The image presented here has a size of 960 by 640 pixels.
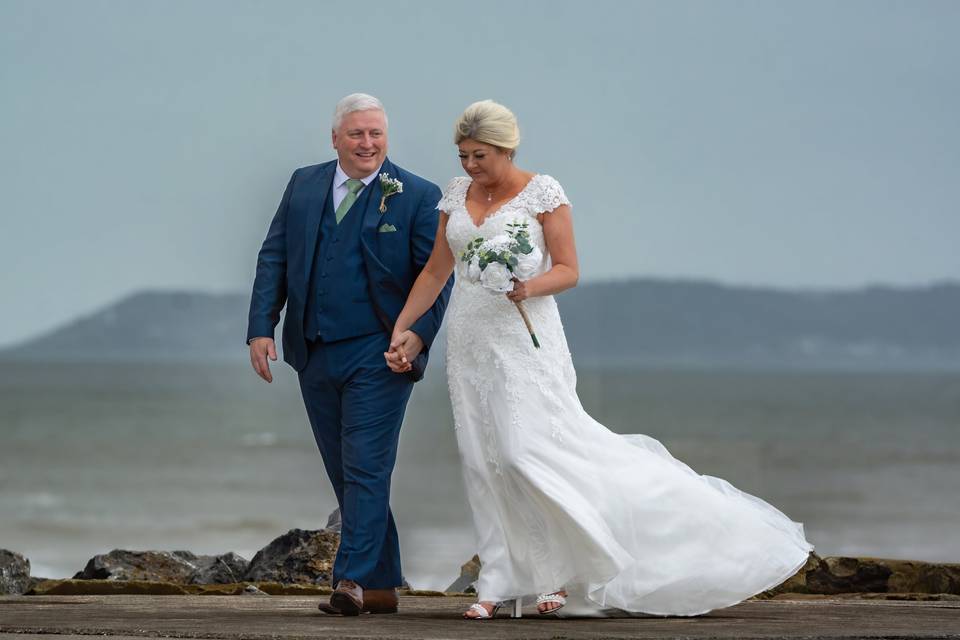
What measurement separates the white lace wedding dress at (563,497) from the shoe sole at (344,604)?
46 centimetres

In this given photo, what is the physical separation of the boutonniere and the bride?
32cm

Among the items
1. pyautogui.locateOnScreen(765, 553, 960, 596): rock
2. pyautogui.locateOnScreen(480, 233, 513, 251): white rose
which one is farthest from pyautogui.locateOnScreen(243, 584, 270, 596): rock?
pyautogui.locateOnScreen(480, 233, 513, 251): white rose

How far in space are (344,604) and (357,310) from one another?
3.53ft

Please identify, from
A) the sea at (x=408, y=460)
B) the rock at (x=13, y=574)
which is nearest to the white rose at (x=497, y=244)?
the rock at (x=13, y=574)

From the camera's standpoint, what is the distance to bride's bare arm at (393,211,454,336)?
242 inches

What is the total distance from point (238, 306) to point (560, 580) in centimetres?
5778

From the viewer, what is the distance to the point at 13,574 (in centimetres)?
841

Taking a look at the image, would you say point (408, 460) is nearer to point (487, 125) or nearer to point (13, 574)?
point (13, 574)

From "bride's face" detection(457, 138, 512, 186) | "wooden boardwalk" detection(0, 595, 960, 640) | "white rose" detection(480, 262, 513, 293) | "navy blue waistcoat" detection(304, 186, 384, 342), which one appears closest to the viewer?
"wooden boardwalk" detection(0, 595, 960, 640)

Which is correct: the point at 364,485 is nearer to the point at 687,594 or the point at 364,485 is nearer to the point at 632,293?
the point at 687,594

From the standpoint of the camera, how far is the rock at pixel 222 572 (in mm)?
8688

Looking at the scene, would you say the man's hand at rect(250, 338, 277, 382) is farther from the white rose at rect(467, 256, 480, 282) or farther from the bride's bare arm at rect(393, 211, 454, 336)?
the white rose at rect(467, 256, 480, 282)

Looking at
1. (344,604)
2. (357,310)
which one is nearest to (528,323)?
(357,310)

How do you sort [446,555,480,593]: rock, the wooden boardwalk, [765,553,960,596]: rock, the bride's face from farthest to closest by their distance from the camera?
1. [446,555,480,593]: rock
2. [765,553,960,596]: rock
3. the bride's face
4. the wooden boardwalk
